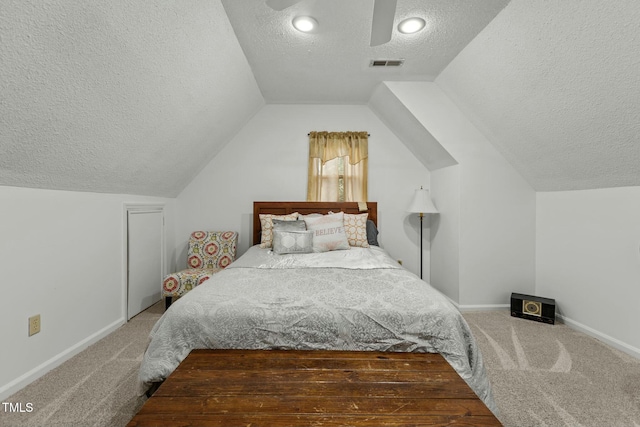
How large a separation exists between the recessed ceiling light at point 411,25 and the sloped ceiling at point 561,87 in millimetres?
477

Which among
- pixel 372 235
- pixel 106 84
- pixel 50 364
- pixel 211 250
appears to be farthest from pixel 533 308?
pixel 50 364

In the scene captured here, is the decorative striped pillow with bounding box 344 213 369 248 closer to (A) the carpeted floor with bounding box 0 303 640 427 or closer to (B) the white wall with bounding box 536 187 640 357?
(A) the carpeted floor with bounding box 0 303 640 427

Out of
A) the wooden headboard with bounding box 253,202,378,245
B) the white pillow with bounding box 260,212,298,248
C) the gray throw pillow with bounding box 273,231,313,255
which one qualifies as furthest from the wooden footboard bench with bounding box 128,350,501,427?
the wooden headboard with bounding box 253,202,378,245

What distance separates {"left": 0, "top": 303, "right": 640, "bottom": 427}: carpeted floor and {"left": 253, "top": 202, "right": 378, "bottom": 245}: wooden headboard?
1.61m

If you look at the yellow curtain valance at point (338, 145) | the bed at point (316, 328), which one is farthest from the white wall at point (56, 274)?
the yellow curtain valance at point (338, 145)

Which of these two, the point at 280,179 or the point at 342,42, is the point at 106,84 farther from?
the point at 280,179

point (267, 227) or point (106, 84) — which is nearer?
point (106, 84)

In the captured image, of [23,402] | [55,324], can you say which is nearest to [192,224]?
[55,324]

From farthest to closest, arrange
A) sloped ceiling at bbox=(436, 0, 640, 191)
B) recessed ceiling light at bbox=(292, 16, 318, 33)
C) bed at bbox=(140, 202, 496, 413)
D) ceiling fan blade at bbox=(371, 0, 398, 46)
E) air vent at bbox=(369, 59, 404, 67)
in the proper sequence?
air vent at bbox=(369, 59, 404, 67) < recessed ceiling light at bbox=(292, 16, 318, 33) < sloped ceiling at bbox=(436, 0, 640, 191) < bed at bbox=(140, 202, 496, 413) < ceiling fan blade at bbox=(371, 0, 398, 46)

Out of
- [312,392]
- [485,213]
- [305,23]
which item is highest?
[305,23]

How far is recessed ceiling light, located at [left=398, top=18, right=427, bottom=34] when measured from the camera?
1.98 metres

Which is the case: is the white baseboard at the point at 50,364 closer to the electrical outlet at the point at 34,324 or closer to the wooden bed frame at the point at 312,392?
the electrical outlet at the point at 34,324

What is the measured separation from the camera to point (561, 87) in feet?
6.23

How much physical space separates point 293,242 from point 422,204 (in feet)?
5.24
